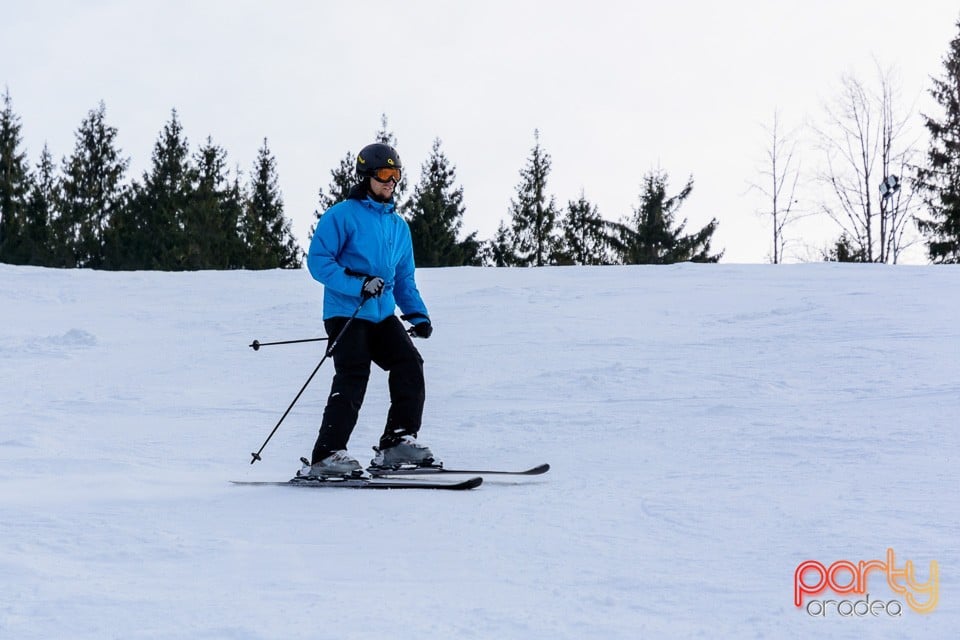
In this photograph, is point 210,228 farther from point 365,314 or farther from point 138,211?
point 365,314

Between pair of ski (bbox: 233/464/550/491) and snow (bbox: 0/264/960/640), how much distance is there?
0.10 metres

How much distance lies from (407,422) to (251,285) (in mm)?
10385

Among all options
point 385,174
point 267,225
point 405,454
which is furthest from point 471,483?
point 267,225

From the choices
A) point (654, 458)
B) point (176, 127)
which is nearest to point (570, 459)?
point (654, 458)

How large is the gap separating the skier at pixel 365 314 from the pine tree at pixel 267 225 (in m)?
Result: 35.4

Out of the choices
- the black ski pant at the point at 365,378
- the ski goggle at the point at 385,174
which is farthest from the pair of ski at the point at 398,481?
the ski goggle at the point at 385,174

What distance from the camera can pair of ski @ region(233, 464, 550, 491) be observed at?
4543 millimetres

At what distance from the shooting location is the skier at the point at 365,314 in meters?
4.88

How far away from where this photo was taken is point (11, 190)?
130 feet

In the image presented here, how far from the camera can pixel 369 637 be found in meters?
2.42

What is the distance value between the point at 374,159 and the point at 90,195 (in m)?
40.3

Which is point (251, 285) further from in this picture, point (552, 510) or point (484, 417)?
point (552, 510)

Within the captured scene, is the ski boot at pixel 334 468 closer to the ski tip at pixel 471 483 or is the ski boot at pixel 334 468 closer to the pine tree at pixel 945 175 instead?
the ski tip at pixel 471 483

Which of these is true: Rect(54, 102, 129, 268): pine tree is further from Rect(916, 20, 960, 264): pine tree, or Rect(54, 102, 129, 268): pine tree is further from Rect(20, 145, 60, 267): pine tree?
Rect(916, 20, 960, 264): pine tree
